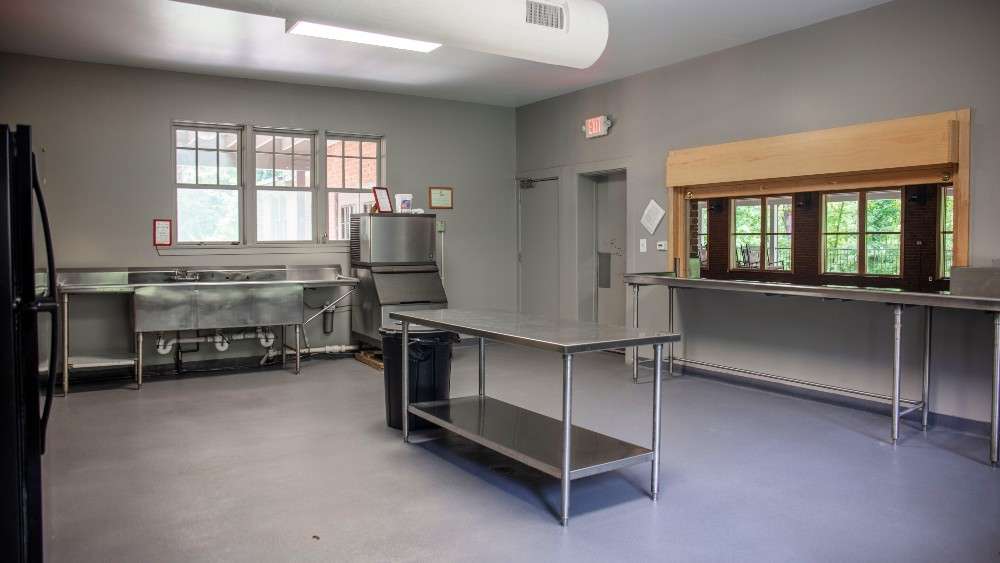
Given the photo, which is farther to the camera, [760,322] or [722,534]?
[760,322]

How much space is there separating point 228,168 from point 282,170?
0.55m

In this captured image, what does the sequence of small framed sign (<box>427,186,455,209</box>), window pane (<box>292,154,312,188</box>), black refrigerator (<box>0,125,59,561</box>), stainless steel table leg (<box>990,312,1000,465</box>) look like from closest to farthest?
black refrigerator (<box>0,125,59,561</box>), stainless steel table leg (<box>990,312,1000,465</box>), window pane (<box>292,154,312,188</box>), small framed sign (<box>427,186,455,209</box>)

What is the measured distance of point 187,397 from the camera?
19.1ft

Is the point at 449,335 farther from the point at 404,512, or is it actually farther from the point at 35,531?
the point at 35,531

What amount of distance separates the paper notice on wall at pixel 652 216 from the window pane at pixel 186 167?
174 inches

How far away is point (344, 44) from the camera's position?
5902 mm

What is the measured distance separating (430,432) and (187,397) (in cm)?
240

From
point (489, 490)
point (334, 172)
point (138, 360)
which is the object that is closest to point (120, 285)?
point (138, 360)

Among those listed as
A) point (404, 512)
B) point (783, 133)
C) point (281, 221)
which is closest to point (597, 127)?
point (783, 133)

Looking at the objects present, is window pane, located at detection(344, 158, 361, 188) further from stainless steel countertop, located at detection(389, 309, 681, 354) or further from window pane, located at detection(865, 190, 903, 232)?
window pane, located at detection(865, 190, 903, 232)

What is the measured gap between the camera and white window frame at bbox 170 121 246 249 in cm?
690

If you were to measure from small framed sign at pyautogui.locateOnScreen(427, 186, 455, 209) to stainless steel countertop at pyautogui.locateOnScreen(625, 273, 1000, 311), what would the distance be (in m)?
2.84

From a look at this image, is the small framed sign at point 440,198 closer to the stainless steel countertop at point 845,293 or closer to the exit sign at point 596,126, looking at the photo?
the exit sign at point 596,126

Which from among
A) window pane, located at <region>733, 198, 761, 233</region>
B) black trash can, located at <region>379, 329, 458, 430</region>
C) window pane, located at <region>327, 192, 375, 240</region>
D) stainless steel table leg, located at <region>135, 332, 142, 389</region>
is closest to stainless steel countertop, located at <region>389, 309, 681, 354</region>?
black trash can, located at <region>379, 329, 458, 430</region>
